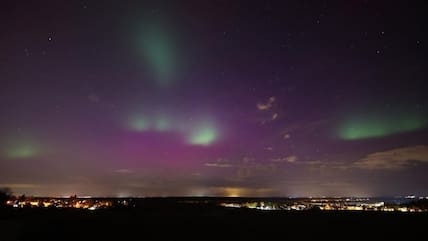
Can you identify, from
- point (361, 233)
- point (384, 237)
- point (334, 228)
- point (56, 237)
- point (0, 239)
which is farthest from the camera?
point (334, 228)

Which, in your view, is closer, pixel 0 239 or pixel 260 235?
pixel 0 239

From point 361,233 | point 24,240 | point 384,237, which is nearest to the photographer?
point 24,240

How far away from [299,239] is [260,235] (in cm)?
433

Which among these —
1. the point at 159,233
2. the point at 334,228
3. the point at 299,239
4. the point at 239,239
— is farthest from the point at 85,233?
the point at 334,228

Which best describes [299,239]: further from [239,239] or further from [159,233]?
[159,233]

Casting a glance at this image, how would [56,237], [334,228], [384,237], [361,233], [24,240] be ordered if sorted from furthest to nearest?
[334,228], [361,233], [384,237], [56,237], [24,240]

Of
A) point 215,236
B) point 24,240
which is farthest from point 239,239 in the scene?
point 24,240

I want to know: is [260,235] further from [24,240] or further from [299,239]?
[24,240]

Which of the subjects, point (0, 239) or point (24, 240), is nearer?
point (0, 239)

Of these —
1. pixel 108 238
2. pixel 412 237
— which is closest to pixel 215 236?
pixel 108 238

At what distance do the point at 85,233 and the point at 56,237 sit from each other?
162 inches

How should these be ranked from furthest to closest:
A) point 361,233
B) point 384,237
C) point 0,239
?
point 361,233, point 384,237, point 0,239

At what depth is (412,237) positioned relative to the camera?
36.7 metres

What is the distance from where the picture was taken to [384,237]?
37.1m
